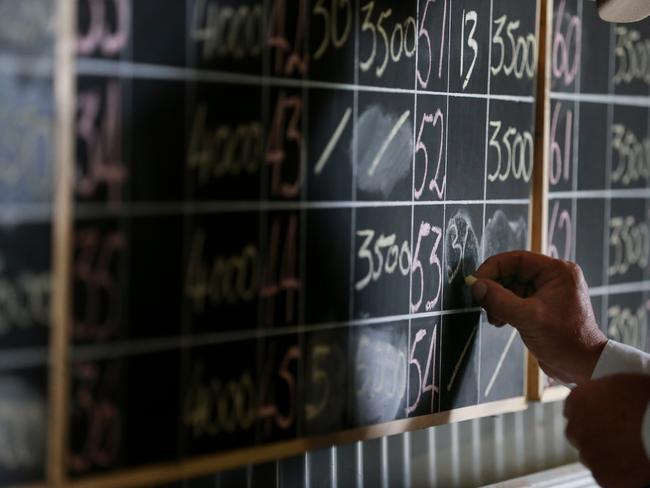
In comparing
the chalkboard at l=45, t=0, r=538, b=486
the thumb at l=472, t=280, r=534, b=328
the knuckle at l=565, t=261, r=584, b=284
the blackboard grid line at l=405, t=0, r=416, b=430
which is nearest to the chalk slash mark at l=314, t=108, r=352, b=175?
the chalkboard at l=45, t=0, r=538, b=486

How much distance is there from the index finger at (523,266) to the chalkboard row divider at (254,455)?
228mm

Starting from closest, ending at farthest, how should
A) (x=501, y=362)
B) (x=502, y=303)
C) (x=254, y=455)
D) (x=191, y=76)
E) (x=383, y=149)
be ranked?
(x=191, y=76), (x=254, y=455), (x=383, y=149), (x=502, y=303), (x=501, y=362)

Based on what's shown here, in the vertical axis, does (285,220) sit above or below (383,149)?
below

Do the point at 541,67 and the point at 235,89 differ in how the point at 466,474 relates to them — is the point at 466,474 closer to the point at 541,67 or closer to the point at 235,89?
the point at 541,67

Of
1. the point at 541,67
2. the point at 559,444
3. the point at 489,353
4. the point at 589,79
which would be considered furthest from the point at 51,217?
the point at 559,444

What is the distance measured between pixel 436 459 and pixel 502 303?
37cm

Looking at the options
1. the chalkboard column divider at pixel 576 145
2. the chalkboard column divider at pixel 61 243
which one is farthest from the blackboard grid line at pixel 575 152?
the chalkboard column divider at pixel 61 243

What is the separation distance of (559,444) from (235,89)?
3.80ft

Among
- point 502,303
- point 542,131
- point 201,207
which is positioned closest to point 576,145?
A: point 542,131

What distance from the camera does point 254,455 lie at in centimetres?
139

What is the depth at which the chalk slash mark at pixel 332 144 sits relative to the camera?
1.43 metres

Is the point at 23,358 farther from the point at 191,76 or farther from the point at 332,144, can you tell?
the point at 332,144

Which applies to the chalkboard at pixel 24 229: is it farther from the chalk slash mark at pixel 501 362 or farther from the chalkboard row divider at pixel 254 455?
the chalk slash mark at pixel 501 362

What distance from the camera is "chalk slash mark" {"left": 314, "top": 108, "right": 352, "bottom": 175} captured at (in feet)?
4.68
